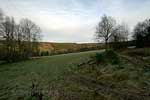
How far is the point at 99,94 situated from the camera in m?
9.22

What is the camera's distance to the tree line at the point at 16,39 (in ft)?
118

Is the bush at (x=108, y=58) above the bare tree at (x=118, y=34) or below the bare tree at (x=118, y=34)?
below

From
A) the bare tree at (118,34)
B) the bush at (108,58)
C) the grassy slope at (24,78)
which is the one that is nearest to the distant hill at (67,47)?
the bare tree at (118,34)

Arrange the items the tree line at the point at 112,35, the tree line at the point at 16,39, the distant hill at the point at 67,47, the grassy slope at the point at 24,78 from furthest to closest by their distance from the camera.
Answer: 1. the distant hill at the point at 67,47
2. the tree line at the point at 112,35
3. the tree line at the point at 16,39
4. the grassy slope at the point at 24,78

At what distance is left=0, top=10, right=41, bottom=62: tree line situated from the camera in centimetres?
3607

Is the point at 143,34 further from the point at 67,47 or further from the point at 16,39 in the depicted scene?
the point at 67,47

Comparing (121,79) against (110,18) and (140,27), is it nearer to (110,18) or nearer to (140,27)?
(110,18)

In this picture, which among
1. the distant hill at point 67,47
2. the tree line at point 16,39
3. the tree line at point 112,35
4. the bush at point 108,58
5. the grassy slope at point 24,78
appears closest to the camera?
the grassy slope at point 24,78

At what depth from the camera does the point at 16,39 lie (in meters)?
39.7

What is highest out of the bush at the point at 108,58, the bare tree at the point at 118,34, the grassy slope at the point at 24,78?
the bare tree at the point at 118,34

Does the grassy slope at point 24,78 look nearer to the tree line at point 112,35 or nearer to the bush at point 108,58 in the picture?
the bush at point 108,58

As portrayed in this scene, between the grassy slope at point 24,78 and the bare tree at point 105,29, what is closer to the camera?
the grassy slope at point 24,78

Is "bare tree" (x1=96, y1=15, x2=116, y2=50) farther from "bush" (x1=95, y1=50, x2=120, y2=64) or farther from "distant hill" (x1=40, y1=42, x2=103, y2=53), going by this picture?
"bush" (x1=95, y1=50, x2=120, y2=64)

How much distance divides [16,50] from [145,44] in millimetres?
37232
